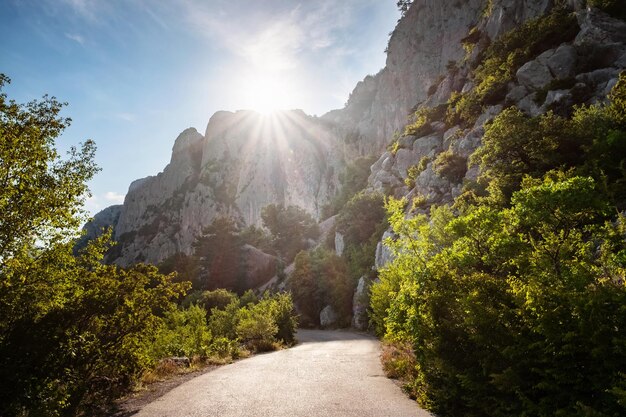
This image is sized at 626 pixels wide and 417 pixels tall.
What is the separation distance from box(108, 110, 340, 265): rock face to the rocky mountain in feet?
1.24

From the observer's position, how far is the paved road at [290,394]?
7602mm

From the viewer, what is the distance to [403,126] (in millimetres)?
61250

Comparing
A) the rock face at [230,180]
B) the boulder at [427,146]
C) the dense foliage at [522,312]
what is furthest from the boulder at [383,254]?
the rock face at [230,180]

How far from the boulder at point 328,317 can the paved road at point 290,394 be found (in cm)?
2461

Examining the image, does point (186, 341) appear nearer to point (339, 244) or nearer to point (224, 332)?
point (224, 332)

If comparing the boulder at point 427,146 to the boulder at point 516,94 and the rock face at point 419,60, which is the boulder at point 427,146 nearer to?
the boulder at point 516,94

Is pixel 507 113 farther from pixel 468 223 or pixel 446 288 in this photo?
pixel 446 288

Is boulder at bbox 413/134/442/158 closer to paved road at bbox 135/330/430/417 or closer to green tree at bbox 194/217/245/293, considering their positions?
paved road at bbox 135/330/430/417

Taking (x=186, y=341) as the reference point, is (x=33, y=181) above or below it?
above

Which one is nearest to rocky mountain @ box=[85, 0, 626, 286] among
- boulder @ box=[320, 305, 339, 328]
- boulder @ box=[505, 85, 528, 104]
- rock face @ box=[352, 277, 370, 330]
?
boulder @ box=[505, 85, 528, 104]

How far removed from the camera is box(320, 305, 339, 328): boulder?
37594mm

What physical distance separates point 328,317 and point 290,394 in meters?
30.0

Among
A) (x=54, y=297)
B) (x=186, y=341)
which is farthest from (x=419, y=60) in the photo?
(x=54, y=297)

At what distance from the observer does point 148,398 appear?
8977 millimetres
